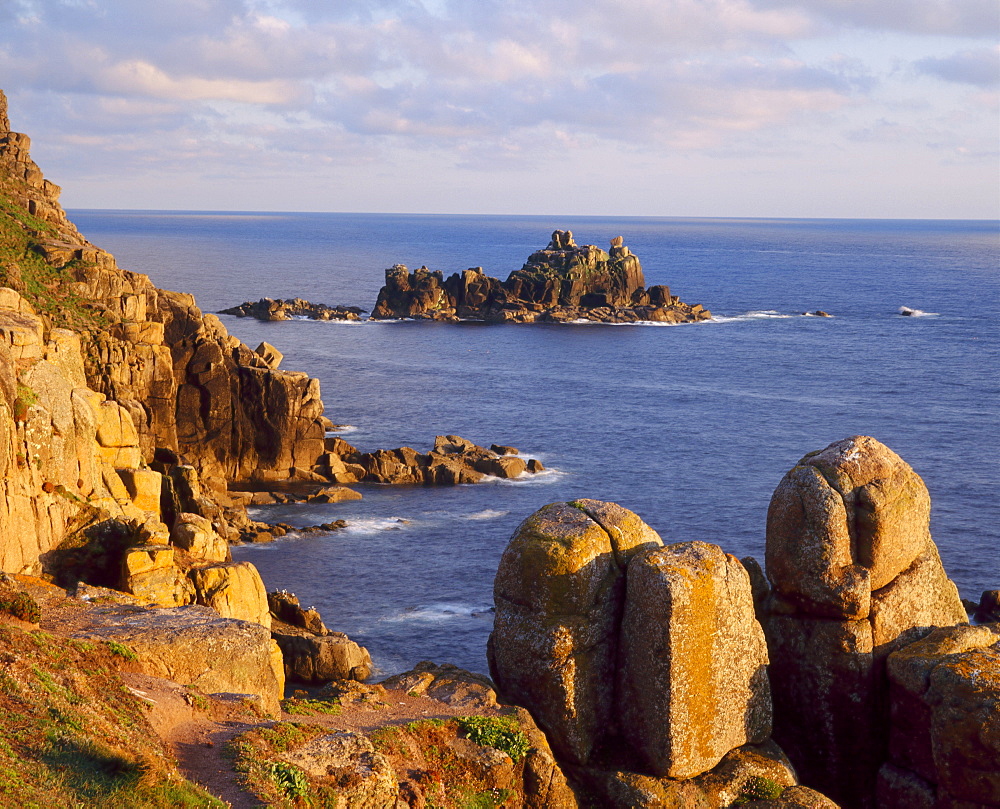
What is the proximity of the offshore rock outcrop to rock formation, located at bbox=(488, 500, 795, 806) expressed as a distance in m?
149

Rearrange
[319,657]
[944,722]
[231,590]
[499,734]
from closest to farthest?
[944,722]
[499,734]
[231,590]
[319,657]

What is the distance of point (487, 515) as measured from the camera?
67.9m

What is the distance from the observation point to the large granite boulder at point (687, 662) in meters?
24.6

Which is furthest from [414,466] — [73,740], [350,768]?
[73,740]

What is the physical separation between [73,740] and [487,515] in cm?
5199

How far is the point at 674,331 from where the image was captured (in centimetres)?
16662

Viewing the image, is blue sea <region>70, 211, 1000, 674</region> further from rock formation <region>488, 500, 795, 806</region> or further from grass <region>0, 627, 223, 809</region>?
grass <region>0, 627, 223, 809</region>

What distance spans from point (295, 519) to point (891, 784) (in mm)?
47415

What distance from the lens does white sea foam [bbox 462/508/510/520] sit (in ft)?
221

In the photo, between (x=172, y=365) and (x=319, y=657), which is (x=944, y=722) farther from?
(x=172, y=365)

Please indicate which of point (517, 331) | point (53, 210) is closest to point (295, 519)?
point (53, 210)

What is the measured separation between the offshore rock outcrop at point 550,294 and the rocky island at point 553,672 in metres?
141

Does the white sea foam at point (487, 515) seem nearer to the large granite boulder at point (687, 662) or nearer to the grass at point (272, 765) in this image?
the large granite boulder at point (687, 662)

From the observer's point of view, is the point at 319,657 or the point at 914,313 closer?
the point at 319,657
